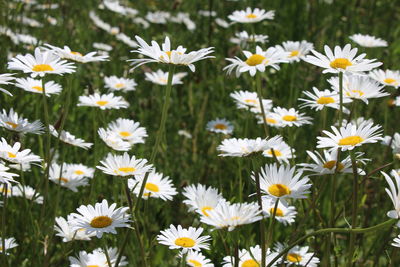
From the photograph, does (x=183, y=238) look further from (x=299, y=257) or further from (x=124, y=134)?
(x=124, y=134)

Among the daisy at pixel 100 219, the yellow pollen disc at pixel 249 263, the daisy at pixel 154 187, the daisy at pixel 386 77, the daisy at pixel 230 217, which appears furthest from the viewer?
the daisy at pixel 386 77

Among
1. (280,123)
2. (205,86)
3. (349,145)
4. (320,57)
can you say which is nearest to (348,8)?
(205,86)

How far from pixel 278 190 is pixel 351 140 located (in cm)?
28

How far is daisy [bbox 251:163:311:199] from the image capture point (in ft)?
5.62

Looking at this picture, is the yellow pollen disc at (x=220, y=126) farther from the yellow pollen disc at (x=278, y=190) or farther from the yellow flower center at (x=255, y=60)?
the yellow pollen disc at (x=278, y=190)

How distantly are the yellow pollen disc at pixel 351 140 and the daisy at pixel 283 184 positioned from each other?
161 mm

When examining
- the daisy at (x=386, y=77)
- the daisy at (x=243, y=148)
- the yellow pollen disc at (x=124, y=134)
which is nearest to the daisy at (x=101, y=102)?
the yellow pollen disc at (x=124, y=134)

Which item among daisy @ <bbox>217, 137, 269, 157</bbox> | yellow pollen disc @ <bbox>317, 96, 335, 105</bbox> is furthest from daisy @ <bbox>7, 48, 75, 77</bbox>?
yellow pollen disc @ <bbox>317, 96, 335, 105</bbox>

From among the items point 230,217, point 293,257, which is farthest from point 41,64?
point 293,257

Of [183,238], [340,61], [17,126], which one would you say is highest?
[340,61]

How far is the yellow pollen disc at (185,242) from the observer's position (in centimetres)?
169

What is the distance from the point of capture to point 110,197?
9.04ft

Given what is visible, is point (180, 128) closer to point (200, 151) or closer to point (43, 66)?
point (200, 151)

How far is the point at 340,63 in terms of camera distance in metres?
1.94
